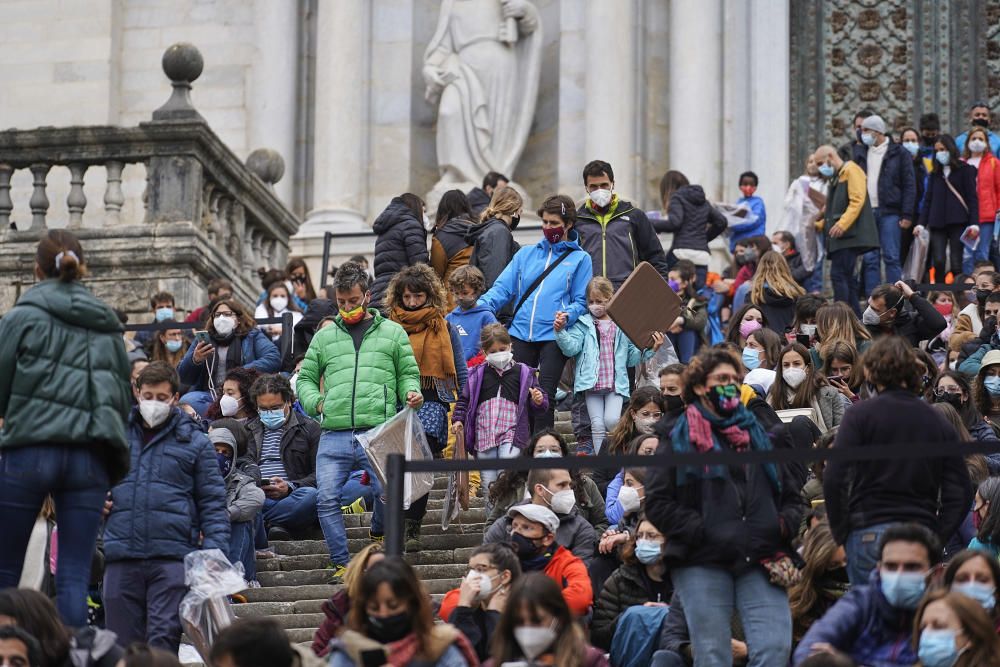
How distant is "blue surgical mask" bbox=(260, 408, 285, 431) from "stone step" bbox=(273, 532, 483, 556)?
1001 millimetres

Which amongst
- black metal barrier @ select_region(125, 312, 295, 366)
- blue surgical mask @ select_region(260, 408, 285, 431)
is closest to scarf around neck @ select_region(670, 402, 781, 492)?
blue surgical mask @ select_region(260, 408, 285, 431)

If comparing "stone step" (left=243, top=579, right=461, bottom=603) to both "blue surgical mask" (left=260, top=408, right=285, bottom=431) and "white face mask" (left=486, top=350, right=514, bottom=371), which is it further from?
"white face mask" (left=486, top=350, right=514, bottom=371)

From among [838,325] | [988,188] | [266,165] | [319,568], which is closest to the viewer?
[319,568]

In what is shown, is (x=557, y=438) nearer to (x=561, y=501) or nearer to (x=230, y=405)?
(x=561, y=501)

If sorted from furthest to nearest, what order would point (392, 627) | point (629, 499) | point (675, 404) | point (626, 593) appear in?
point (629, 499) < point (626, 593) < point (675, 404) < point (392, 627)

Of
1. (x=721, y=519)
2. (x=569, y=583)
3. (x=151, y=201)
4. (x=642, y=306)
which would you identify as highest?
(x=151, y=201)

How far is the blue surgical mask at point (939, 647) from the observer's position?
9.87m

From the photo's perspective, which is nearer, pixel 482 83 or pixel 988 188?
pixel 988 188

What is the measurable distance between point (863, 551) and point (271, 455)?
6065 mm

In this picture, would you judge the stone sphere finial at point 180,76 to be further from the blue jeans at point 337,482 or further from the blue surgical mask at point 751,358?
the blue jeans at point 337,482

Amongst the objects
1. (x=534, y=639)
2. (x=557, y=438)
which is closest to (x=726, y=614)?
(x=534, y=639)

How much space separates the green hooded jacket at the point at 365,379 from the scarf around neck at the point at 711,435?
3855 mm

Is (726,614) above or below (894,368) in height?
below

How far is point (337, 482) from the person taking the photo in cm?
1472
